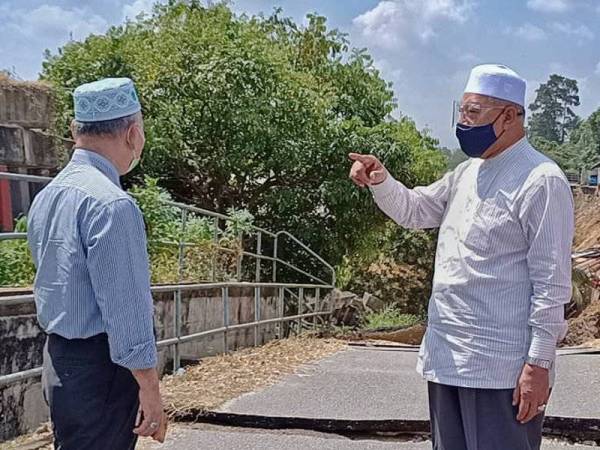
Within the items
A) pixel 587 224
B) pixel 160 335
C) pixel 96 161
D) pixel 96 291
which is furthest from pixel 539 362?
pixel 587 224

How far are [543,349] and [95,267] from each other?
1354 mm

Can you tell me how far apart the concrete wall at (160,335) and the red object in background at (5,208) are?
1.10m

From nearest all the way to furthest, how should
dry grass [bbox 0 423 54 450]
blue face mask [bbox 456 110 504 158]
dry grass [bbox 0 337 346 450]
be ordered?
blue face mask [bbox 456 110 504 158] → dry grass [bbox 0 423 54 450] → dry grass [bbox 0 337 346 450]

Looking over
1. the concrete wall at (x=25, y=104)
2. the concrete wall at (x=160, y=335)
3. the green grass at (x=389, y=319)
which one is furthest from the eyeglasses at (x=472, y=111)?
the green grass at (x=389, y=319)

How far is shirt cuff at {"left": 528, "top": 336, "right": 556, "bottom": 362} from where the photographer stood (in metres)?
2.30

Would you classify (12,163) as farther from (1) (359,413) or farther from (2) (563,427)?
(2) (563,427)

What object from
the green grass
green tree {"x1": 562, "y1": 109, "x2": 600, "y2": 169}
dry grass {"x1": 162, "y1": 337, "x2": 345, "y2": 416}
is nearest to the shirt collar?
dry grass {"x1": 162, "y1": 337, "x2": 345, "y2": 416}

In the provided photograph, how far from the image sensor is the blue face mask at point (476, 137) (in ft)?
8.20

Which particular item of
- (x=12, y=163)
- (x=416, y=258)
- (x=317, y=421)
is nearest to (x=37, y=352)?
(x=317, y=421)

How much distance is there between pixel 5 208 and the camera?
500 centimetres

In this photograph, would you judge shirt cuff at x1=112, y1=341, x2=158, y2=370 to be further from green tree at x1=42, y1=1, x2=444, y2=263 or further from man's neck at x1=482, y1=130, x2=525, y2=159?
green tree at x1=42, y1=1, x2=444, y2=263

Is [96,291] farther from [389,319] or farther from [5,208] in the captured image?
[389,319]

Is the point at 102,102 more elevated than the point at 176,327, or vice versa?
the point at 102,102

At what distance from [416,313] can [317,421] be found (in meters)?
13.4
